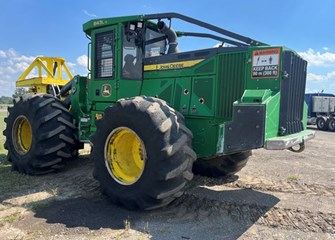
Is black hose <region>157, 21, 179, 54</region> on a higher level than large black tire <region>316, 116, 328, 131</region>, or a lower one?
higher

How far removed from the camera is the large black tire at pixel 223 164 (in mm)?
7004

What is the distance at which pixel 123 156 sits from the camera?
5742mm

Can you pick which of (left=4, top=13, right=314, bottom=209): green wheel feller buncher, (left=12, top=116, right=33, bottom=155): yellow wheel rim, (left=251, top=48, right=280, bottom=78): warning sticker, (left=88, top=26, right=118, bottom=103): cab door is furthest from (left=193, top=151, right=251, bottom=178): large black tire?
(left=12, top=116, right=33, bottom=155): yellow wheel rim

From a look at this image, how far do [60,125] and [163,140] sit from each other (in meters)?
3.26

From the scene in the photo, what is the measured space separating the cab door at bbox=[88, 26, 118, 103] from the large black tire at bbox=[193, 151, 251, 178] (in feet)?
7.53

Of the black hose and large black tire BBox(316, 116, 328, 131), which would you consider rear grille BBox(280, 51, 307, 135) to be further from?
large black tire BBox(316, 116, 328, 131)

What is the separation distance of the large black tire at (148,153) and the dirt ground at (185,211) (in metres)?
0.31

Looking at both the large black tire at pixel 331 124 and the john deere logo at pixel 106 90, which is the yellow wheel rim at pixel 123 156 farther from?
the large black tire at pixel 331 124

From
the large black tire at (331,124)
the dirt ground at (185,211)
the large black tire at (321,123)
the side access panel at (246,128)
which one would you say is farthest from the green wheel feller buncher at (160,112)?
the large black tire at (321,123)

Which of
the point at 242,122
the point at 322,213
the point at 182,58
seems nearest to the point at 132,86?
the point at 182,58

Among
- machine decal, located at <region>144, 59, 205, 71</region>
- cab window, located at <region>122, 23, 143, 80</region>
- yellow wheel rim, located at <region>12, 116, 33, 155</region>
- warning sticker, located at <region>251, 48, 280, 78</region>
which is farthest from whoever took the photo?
yellow wheel rim, located at <region>12, 116, 33, 155</region>

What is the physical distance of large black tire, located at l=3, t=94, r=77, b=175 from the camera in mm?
7066

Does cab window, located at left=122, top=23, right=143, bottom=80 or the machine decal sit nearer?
the machine decal

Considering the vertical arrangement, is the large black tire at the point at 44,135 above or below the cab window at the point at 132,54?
below
